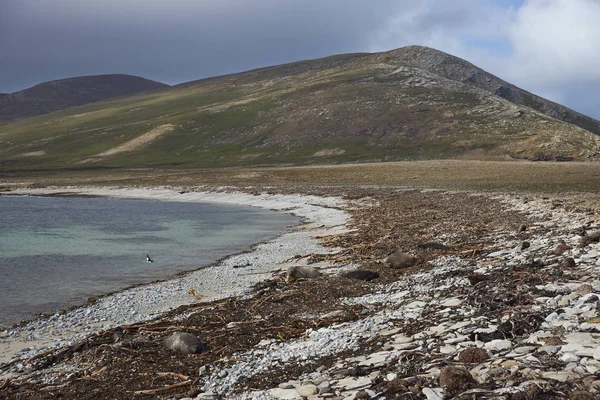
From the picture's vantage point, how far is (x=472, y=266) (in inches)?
658

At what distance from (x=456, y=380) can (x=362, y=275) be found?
1074 centimetres

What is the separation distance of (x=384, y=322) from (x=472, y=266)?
6.15 m

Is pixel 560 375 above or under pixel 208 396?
above

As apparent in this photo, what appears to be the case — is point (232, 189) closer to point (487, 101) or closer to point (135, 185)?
point (135, 185)

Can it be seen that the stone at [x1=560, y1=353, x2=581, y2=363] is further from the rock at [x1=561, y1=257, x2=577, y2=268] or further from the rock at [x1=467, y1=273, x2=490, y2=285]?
the rock at [x1=561, y1=257, x2=577, y2=268]

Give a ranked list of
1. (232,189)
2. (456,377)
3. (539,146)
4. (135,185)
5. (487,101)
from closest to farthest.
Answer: (456,377)
(232,189)
(135,185)
(539,146)
(487,101)

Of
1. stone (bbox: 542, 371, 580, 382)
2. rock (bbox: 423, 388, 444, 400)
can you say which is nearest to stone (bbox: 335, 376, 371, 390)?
rock (bbox: 423, 388, 444, 400)

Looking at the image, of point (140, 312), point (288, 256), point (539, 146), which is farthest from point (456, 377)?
point (539, 146)

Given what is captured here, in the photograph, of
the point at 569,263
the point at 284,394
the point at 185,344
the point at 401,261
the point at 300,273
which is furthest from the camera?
the point at 401,261

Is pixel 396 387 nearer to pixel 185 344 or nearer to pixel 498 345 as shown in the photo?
pixel 498 345

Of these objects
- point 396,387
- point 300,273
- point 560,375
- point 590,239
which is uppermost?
point 590,239

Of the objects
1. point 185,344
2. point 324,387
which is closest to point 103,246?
point 185,344

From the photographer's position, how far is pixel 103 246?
35219 mm

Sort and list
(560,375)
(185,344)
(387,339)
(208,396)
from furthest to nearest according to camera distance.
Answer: (185,344), (387,339), (208,396), (560,375)
